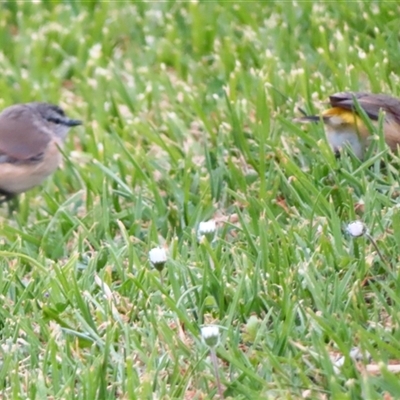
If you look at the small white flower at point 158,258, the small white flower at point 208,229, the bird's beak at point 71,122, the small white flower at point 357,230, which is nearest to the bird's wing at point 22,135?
the bird's beak at point 71,122

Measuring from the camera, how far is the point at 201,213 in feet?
16.4

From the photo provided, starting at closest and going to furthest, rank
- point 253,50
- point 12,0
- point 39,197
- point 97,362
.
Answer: point 97,362 → point 39,197 → point 253,50 → point 12,0

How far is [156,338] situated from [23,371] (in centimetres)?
54

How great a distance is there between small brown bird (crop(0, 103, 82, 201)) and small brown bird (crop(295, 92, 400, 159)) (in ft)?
5.84

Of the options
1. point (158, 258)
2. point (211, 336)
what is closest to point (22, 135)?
point (158, 258)

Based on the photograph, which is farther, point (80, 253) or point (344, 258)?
point (80, 253)

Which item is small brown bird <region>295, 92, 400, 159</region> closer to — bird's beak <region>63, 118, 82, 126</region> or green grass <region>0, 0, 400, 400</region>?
green grass <region>0, 0, 400, 400</region>

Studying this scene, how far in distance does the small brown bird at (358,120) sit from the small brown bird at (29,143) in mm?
1780

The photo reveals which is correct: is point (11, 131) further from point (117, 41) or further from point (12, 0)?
point (12, 0)

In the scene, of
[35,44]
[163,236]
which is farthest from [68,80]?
[163,236]

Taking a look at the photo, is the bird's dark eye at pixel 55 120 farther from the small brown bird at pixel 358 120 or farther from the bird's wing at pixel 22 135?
the small brown bird at pixel 358 120

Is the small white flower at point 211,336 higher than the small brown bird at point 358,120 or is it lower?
higher

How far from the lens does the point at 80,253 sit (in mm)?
4762

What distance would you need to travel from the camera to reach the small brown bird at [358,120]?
5.01 metres
